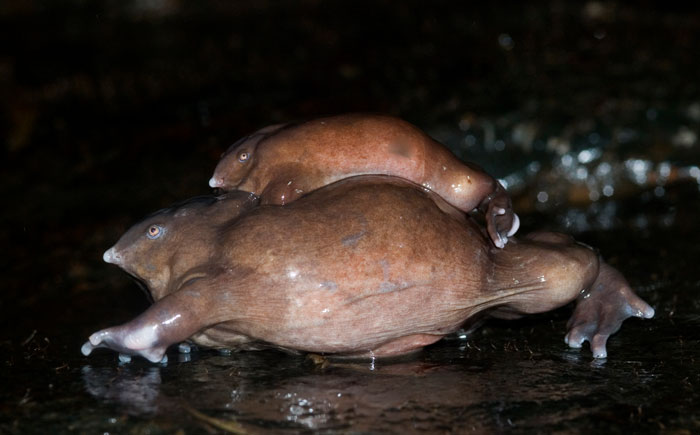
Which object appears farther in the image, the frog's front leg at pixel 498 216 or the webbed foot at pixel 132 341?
the frog's front leg at pixel 498 216

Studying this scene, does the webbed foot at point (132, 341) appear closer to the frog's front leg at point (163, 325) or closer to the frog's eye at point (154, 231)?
the frog's front leg at point (163, 325)

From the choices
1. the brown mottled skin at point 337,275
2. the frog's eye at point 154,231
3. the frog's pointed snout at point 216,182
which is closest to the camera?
the brown mottled skin at point 337,275

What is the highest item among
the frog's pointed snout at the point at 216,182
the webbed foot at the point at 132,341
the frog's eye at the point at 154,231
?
the frog's pointed snout at the point at 216,182

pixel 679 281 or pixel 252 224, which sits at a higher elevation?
pixel 252 224

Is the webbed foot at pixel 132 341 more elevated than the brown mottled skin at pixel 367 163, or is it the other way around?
the brown mottled skin at pixel 367 163

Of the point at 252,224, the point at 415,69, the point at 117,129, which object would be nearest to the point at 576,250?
the point at 252,224

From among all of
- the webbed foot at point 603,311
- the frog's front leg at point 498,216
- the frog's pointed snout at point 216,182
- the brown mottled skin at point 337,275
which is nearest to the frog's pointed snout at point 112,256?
the brown mottled skin at point 337,275

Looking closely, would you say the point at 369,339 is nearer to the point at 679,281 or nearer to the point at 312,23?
the point at 679,281
